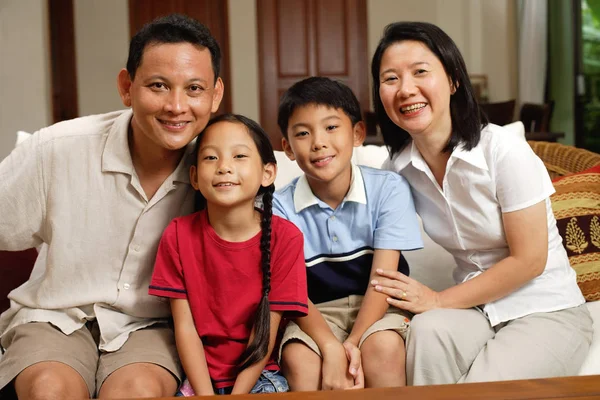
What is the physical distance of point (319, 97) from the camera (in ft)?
5.50

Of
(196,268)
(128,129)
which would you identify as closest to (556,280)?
(196,268)

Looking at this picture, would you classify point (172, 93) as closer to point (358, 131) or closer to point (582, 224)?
point (358, 131)

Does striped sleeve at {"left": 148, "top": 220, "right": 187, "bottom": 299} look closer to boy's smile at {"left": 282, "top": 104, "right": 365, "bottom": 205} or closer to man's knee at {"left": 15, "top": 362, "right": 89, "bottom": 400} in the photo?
man's knee at {"left": 15, "top": 362, "right": 89, "bottom": 400}

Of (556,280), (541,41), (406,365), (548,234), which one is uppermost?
(541,41)

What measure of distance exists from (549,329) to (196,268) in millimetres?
814

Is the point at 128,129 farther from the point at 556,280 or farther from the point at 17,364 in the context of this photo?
the point at 556,280

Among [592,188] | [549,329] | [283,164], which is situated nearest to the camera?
[549,329]

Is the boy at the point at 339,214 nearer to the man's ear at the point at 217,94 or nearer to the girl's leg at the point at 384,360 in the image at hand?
the girl's leg at the point at 384,360

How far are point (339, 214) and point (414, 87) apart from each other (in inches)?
14.3

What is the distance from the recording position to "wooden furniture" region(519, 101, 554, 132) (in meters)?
4.26

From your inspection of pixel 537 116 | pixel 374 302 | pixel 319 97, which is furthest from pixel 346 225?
pixel 537 116

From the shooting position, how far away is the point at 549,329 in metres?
1.57

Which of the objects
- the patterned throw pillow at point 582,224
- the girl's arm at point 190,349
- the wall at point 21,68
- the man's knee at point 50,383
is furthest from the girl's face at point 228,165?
the wall at point 21,68

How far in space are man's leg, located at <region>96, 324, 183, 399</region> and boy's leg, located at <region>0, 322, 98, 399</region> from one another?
4 centimetres
